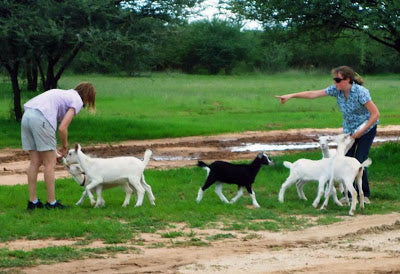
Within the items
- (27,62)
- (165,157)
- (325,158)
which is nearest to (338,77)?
(325,158)

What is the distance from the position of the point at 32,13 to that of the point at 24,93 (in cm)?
1441

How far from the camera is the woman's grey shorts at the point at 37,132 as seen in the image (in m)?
11.5

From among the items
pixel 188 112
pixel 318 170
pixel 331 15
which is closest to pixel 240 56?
pixel 188 112

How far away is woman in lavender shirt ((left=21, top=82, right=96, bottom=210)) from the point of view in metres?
11.6

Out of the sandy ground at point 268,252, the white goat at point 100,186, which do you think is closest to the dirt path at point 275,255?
the sandy ground at point 268,252

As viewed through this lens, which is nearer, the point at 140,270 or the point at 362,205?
the point at 140,270

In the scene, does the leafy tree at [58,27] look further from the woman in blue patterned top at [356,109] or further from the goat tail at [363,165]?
the goat tail at [363,165]

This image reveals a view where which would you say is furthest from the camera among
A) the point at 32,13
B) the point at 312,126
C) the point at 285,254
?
the point at 312,126

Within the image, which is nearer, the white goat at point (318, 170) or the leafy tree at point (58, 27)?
the white goat at point (318, 170)

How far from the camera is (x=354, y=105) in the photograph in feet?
41.8

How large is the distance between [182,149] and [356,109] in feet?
29.4

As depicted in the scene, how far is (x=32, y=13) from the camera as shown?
21.9 m

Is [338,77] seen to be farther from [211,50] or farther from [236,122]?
[211,50]

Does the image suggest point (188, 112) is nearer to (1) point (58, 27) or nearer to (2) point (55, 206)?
(1) point (58, 27)
